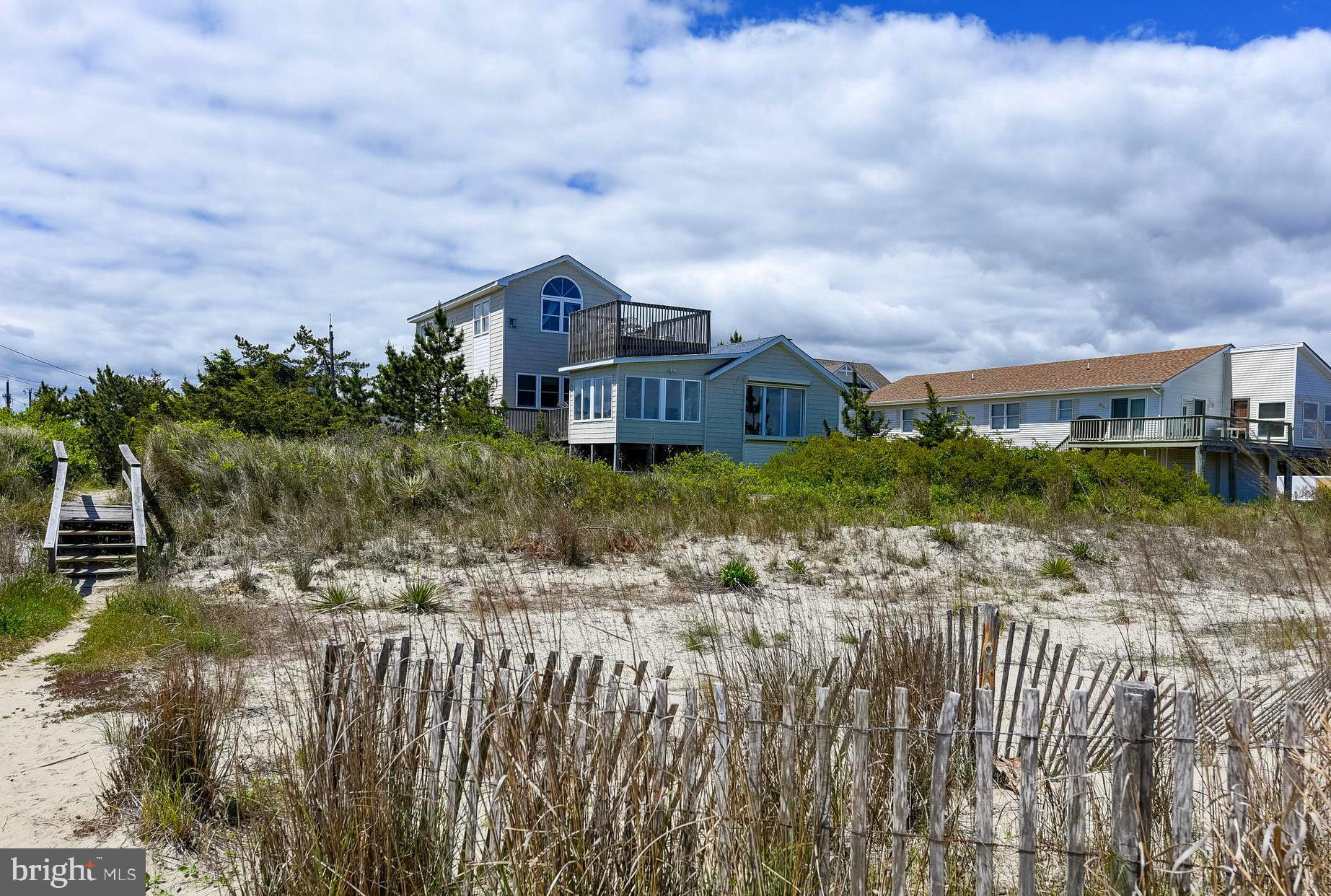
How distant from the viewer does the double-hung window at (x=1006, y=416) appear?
41906 millimetres

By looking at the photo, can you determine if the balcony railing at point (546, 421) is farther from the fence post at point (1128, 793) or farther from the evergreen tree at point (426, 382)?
the fence post at point (1128, 793)

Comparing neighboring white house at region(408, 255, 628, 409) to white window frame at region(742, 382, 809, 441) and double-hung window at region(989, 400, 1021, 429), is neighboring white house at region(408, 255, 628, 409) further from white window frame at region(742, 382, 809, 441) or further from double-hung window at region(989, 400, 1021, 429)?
double-hung window at region(989, 400, 1021, 429)

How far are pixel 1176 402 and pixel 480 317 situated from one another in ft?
94.7

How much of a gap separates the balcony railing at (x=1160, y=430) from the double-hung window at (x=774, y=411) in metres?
13.5

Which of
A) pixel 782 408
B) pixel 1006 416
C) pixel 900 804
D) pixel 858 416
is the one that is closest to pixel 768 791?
pixel 900 804

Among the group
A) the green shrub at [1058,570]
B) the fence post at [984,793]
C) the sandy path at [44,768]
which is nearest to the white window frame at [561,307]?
the green shrub at [1058,570]

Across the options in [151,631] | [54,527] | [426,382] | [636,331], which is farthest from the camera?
[636,331]

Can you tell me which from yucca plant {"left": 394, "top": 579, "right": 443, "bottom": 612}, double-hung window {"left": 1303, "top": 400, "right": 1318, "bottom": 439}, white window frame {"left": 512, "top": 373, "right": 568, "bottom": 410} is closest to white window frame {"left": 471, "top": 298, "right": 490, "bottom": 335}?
white window frame {"left": 512, "top": 373, "right": 568, "bottom": 410}

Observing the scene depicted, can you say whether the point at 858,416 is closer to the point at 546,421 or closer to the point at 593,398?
the point at 593,398

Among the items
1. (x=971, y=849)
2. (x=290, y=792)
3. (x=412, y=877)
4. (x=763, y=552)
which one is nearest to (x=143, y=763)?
(x=290, y=792)

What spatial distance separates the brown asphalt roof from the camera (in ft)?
123

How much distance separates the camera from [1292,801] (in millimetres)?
2791

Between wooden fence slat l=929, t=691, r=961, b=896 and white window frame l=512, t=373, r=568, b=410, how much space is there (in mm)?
29647

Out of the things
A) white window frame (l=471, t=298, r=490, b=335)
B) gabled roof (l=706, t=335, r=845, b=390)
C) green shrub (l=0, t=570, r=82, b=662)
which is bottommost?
green shrub (l=0, t=570, r=82, b=662)
